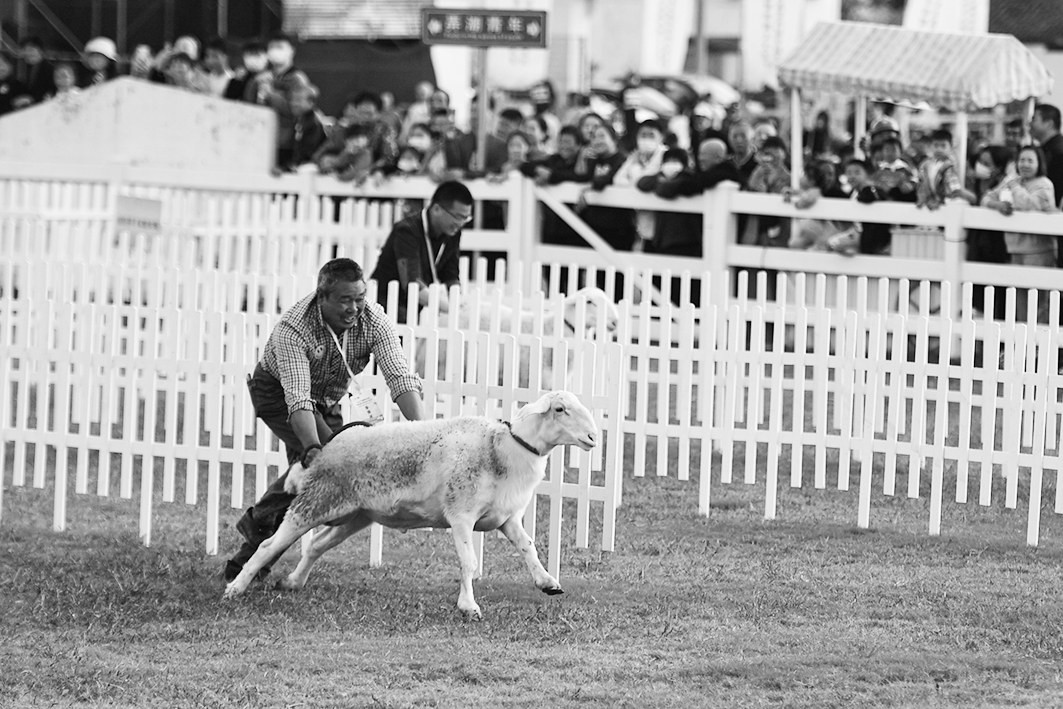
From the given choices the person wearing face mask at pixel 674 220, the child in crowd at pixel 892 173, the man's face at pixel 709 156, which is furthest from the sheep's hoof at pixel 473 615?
the man's face at pixel 709 156

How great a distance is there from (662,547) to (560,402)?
2012 mm

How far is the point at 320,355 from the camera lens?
333 inches

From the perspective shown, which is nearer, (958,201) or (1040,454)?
(1040,454)

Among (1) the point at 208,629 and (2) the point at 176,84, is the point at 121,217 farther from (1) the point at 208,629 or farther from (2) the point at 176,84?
(1) the point at 208,629

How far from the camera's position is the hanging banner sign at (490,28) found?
1691 centimetres

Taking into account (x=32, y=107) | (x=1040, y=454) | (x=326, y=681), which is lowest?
(x=326, y=681)

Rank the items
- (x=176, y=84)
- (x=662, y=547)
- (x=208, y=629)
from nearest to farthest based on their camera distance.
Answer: (x=208, y=629), (x=662, y=547), (x=176, y=84)

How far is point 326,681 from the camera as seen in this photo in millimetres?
7227

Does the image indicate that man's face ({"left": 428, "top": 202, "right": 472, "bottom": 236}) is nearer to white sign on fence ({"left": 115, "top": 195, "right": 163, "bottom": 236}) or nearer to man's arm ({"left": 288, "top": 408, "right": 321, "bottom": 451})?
man's arm ({"left": 288, "top": 408, "right": 321, "bottom": 451})

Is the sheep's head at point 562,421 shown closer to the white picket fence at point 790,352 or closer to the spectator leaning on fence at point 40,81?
the white picket fence at point 790,352

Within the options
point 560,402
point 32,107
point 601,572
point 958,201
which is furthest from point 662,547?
point 32,107

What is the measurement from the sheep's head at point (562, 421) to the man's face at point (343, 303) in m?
0.88

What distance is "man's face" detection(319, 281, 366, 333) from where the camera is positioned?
8234mm

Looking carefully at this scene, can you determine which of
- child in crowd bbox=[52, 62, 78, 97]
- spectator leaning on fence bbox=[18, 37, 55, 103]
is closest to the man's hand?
child in crowd bbox=[52, 62, 78, 97]
